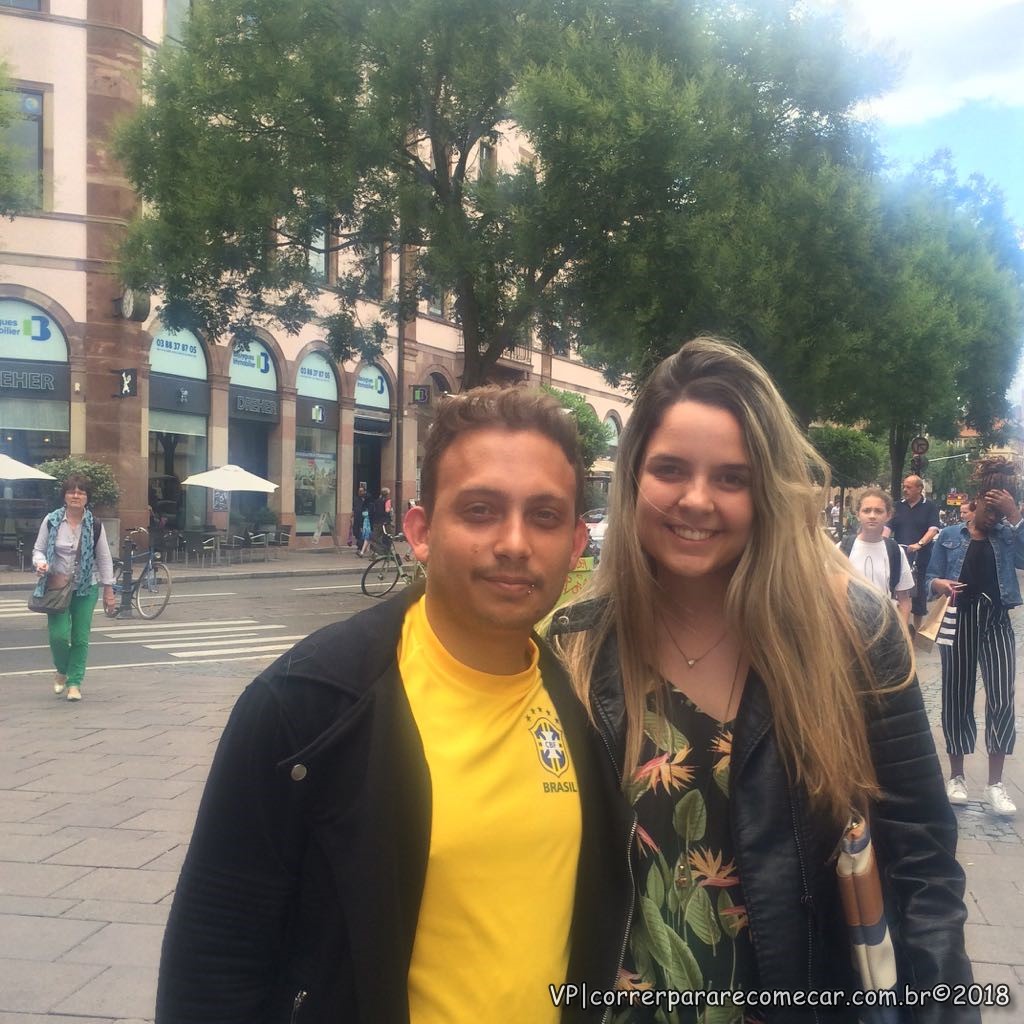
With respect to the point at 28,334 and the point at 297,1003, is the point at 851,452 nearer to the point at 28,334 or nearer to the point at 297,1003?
the point at 28,334

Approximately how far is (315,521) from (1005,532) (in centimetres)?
2560

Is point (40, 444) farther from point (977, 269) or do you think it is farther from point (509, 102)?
point (977, 269)

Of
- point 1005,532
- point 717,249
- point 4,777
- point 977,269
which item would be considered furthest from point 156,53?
point 977,269

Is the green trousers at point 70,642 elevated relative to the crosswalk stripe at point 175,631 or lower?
elevated

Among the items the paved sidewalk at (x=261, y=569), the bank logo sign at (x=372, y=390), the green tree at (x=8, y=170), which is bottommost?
the paved sidewalk at (x=261, y=569)

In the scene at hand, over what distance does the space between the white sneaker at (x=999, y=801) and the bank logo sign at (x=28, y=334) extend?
2157 centimetres

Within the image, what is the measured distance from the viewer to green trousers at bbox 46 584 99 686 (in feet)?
28.4

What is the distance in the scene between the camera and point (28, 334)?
Answer: 73.8ft

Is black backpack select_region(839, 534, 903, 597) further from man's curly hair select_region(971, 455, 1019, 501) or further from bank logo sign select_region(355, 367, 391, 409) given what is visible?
bank logo sign select_region(355, 367, 391, 409)

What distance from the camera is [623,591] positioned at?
6.19 ft

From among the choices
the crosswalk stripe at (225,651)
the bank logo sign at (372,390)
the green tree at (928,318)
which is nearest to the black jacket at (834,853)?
the crosswalk stripe at (225,651)

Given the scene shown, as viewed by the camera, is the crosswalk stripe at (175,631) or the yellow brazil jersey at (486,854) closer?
the yellow brazil jersey at (486,854)

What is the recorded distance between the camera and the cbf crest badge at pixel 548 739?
159 centimetres

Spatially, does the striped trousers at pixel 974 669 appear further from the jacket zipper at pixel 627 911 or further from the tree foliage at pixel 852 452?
the tree foliage at pixel 852 452
